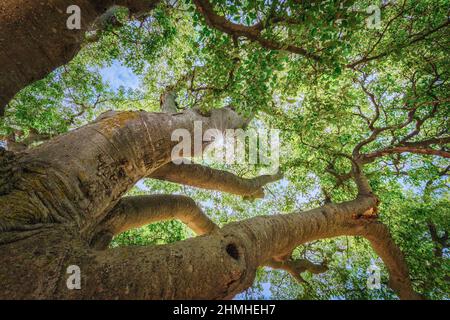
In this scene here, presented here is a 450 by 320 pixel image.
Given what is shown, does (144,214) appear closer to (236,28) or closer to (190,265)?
(190,265)

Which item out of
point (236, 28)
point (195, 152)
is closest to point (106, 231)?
point (195, 152)

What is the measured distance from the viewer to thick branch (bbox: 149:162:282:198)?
187 inches

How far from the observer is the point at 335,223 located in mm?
3934

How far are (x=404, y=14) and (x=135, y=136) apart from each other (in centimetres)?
645

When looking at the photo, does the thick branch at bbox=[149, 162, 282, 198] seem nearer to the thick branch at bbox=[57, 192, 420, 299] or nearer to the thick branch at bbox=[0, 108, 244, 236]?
the thick branch at bbox=[0, 108, 244, 236]

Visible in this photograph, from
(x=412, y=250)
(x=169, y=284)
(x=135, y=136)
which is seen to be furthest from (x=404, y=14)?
(x=169, y=284)

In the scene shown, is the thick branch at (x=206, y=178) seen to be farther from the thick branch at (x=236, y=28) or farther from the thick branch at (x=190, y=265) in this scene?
the thick branch at (x=236, y=28)

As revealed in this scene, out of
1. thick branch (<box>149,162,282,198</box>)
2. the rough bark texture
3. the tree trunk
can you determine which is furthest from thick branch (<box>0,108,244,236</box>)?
thick branch (<box>149,162,282,198</box>)

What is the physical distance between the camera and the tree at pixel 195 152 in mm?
1510

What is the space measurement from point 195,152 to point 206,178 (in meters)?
1.16

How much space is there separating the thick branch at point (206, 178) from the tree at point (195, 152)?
4 centimetres

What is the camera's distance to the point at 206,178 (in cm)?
534
